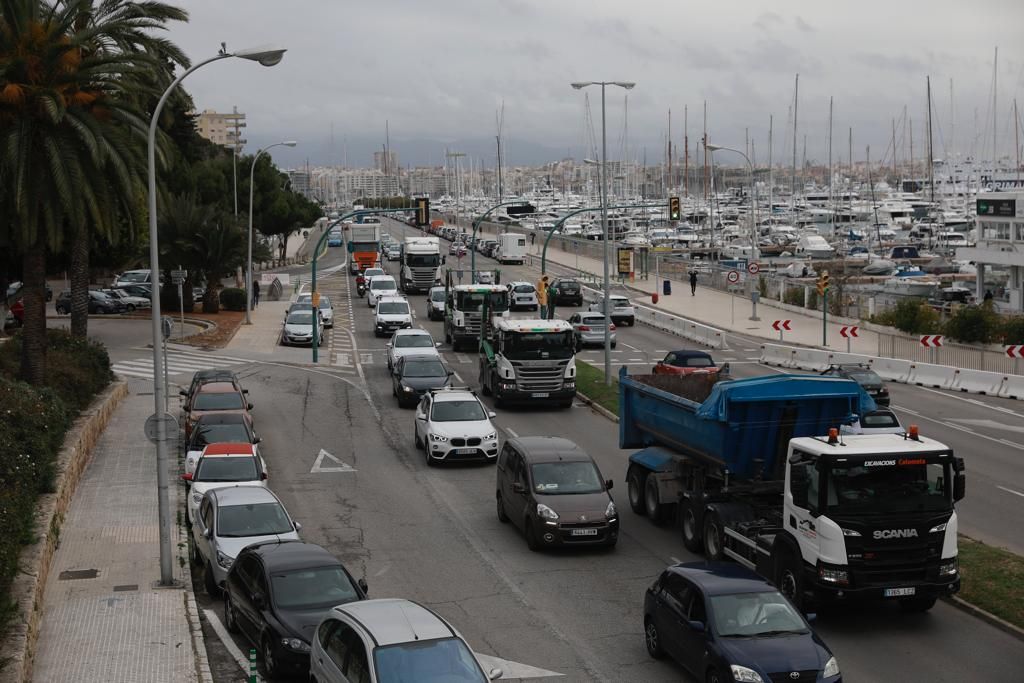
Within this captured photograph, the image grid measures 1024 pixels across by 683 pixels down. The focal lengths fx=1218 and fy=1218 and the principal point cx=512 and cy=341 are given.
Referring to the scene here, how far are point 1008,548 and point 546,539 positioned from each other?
7.68 meters

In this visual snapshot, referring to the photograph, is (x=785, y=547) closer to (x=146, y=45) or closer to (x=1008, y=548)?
(x=1008, y=548)

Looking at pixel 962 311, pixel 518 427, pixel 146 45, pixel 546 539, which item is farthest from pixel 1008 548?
pixel 962 311

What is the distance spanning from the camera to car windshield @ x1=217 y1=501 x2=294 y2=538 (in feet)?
61.6

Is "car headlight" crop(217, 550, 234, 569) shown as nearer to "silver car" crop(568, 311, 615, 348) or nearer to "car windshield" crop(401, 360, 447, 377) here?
"car windshield" crop(401, 360, 447, 377)

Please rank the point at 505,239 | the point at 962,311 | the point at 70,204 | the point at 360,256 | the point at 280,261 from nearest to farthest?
the point at 70,204
the point at 962,311
the point at 360,256
the point at 505,239
the point at 280,261

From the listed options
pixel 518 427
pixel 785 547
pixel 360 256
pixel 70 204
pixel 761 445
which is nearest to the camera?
pixel 785 547

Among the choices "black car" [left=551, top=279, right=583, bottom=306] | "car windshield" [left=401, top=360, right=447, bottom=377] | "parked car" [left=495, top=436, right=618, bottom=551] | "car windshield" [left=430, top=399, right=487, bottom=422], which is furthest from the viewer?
"black car" [left=551, top=279, right=583, bottom=306]

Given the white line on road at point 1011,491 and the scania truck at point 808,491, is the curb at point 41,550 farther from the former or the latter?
the white line on road at point 1011,491

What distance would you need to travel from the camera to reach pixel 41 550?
59.0 ft

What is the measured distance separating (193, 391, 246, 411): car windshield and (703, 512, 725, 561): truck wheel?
15.5m

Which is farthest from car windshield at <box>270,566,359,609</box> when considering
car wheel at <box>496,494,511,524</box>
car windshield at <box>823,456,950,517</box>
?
car wheel at <box>496,494,511,524</box>

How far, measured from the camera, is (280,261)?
349 ft

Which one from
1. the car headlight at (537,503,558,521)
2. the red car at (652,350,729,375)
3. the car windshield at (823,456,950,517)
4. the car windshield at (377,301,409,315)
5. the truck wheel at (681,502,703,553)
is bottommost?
the truck wheel at (681,502,703,553)

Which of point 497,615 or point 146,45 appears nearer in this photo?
point 497,615
